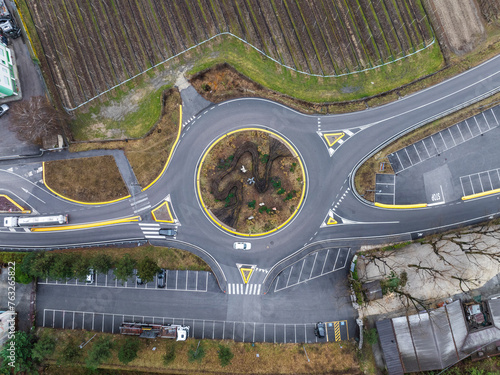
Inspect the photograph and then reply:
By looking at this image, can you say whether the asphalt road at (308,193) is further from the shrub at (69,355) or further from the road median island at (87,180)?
the shrub at (69,355)

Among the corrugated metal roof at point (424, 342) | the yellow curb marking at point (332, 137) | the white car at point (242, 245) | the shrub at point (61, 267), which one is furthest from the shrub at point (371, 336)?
the shrub at point (61, 267)

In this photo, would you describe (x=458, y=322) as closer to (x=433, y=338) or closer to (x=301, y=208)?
(x=433, y=338)

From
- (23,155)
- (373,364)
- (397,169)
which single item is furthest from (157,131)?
(373,364)

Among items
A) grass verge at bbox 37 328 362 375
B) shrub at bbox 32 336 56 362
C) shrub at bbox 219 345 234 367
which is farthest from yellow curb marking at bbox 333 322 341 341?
shrub at bbox 32 336 56 362

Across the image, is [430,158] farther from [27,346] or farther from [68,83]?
[27,346]

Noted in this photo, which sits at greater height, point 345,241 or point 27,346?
point 345,241
